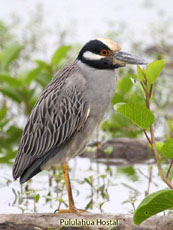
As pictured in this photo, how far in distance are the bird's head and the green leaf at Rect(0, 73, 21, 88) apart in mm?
2875

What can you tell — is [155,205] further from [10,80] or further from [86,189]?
[10,80]

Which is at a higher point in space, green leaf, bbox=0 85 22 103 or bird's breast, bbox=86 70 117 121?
bird's breast, bbox=86 70 117 121

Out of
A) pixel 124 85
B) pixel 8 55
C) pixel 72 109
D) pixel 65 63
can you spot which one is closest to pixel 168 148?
pixel 72 109

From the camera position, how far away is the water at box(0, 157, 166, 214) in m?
5.53

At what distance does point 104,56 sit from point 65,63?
8.39 feet

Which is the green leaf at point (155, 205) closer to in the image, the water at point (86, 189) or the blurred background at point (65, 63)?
the blurred background at point (65, 63)

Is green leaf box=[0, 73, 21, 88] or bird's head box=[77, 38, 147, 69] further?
green leaf box=[0, 73, 21, 88]

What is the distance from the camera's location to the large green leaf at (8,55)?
327 inches

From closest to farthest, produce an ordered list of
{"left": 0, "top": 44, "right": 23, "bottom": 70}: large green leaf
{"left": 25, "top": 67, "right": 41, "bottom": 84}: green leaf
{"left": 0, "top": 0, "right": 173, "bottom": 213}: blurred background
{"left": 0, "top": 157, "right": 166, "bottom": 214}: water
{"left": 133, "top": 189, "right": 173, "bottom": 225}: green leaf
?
{"left": 133, "top": 189, "right": 173, "bottom": 225}: green leaf → {"left": 0, "top": 157, "right": 166, "bottom": 214}: water → {"left": 0, "top": 0, "right": 173, "bottom": 213}: blurred background → {"left": 25, "top": 67, "right": 41, "bottom": 84}: green leaf → {"left": 0, "top": 44, "right": 23, "bottom": 70}: large green leaf

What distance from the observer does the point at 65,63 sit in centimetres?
745

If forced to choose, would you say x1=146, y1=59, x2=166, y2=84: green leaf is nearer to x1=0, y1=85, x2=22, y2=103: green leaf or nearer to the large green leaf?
x1=0, y1=85, x2=22, y2=103: green leaf

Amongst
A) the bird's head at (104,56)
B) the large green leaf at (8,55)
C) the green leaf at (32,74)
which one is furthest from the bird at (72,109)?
the large green leaf at (8,55)

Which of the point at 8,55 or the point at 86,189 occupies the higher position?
the point at 8,55

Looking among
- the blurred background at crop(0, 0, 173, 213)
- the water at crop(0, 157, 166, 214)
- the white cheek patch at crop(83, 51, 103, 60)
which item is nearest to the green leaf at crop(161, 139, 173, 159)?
the blurred background at crop(0, 0, 173, 213)
